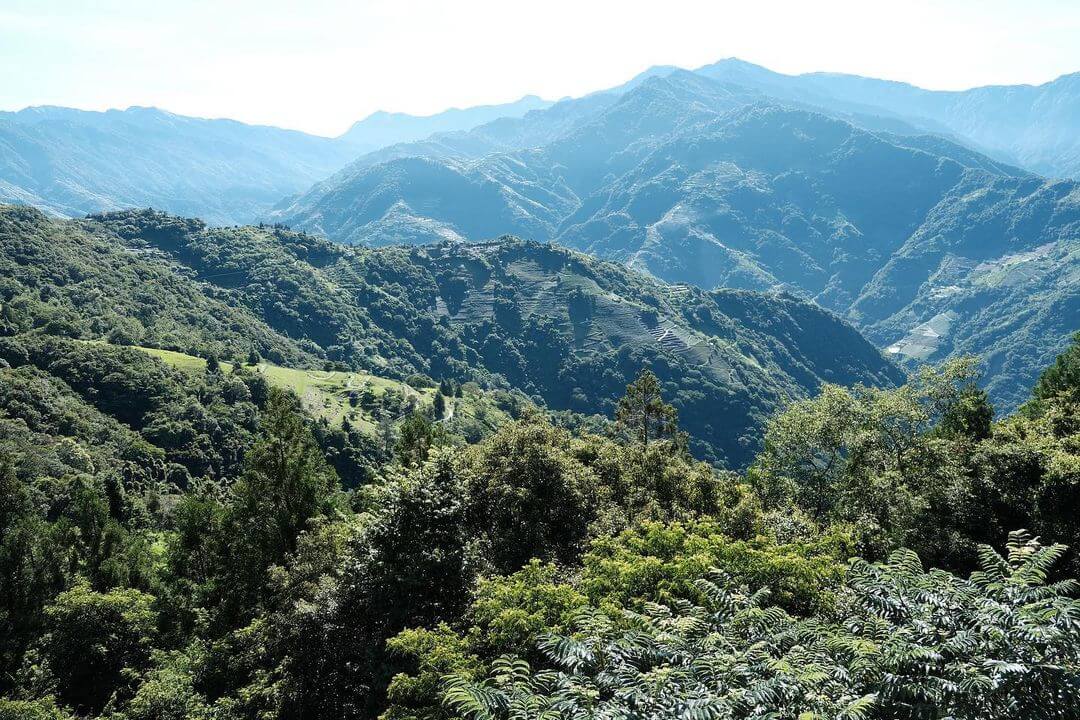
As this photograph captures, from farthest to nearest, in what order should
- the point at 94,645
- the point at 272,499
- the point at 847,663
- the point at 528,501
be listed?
the point at 272,499, the point at 94,645, the point at 528,501, the point at 847,663

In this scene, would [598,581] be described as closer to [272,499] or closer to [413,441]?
[272,499]

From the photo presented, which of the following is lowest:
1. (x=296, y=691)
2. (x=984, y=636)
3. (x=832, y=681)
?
(x=296, y=691)

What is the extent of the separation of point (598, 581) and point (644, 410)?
4979cm

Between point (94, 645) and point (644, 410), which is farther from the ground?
point (644, 410)

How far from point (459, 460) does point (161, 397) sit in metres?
168

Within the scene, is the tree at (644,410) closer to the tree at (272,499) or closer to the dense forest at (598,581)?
the dense forest at (598,581)

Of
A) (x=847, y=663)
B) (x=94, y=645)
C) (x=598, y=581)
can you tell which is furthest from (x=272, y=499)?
(x=847, y=663)

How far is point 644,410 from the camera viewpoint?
69938mm

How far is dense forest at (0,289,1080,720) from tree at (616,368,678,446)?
0.52 meters

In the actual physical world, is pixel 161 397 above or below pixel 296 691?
below

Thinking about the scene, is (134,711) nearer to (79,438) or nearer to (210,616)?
(210,616)

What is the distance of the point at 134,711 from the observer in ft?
92.3

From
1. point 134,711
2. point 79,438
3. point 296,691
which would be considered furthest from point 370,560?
point 79,438

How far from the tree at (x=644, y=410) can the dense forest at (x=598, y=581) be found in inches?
20.5
